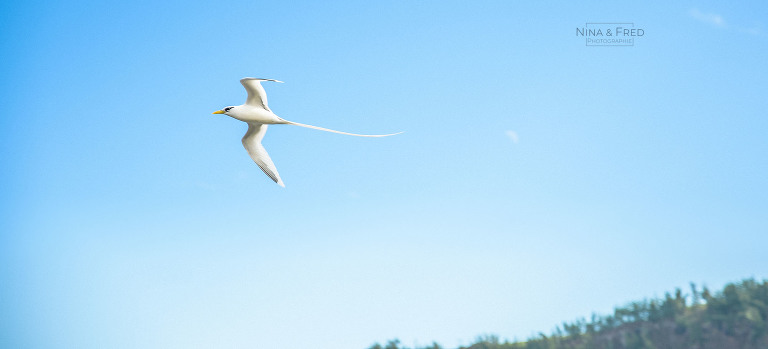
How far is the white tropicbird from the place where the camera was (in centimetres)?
2444

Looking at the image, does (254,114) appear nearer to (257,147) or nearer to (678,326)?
(257,147)

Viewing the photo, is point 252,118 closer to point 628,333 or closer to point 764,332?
point 628,333

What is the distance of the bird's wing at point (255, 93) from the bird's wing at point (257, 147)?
65.2 inches

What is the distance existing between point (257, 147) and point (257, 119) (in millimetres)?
1663

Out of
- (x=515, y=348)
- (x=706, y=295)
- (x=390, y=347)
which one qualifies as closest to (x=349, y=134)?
(x=390, y=347)

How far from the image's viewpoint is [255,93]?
2461 cm

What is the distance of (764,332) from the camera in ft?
76.0

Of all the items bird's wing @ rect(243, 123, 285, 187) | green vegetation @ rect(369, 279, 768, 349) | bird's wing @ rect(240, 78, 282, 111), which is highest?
bird's wing @ rect(240, 78, 282, 111)

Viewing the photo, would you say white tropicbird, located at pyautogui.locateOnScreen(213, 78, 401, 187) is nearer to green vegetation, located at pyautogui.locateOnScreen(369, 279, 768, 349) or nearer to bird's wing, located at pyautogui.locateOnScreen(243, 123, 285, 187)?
bird's wing, located at pyautogui.locateOnScreen(243, 123, 285, 187)

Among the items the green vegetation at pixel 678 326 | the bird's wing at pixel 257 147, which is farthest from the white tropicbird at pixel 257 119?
the green vegetation at pixel 678 326

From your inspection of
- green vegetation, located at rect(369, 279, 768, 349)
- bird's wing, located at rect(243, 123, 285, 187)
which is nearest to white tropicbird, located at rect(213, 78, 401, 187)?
bird's wing, located at rect(243, 123, 285, 187)

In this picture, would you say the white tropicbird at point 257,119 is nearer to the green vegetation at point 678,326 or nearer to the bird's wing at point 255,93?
the bird's wing at point 255,93

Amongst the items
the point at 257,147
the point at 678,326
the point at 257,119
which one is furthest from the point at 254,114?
the point at 678,326

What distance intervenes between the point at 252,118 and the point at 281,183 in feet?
8.71
